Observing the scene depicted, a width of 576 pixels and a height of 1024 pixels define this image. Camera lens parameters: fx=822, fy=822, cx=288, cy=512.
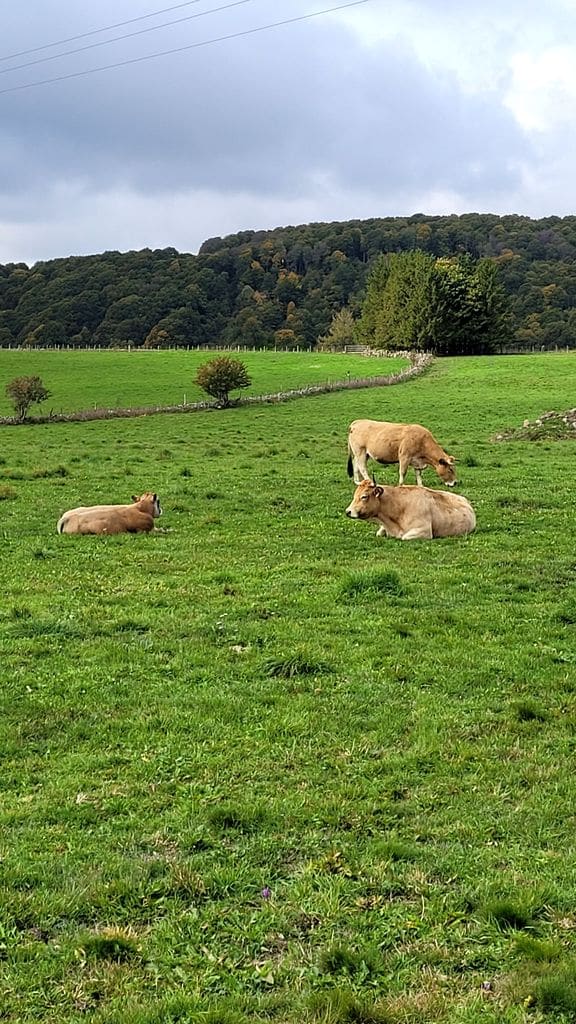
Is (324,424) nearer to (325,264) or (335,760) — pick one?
(335,760)

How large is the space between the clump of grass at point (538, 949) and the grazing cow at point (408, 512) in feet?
32.8

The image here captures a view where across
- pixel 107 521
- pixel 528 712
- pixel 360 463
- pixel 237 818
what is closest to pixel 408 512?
pixel 107 521

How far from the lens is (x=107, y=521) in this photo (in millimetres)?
14906

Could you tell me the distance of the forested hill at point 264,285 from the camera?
362 feet

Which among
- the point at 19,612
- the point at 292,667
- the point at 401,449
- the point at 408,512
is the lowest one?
the point at 292,667

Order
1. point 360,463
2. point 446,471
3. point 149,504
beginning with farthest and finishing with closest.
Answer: point 360,463
point 446,471
point 149,504

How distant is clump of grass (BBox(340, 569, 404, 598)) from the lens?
10.7 m

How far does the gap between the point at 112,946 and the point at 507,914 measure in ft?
7.08

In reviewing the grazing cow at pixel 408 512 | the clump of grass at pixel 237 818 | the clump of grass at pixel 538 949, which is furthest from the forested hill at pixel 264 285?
the clump of grass at pixel 538 949

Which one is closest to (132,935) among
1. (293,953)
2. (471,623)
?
(293,953)

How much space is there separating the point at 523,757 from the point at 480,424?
32877mm

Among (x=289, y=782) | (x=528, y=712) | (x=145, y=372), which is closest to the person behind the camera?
(x=289, y=782)

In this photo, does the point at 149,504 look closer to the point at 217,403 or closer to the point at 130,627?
the point at 130,627

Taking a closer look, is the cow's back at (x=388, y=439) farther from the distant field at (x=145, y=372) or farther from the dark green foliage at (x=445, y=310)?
the dark green foliage at (x=445, y=310)
